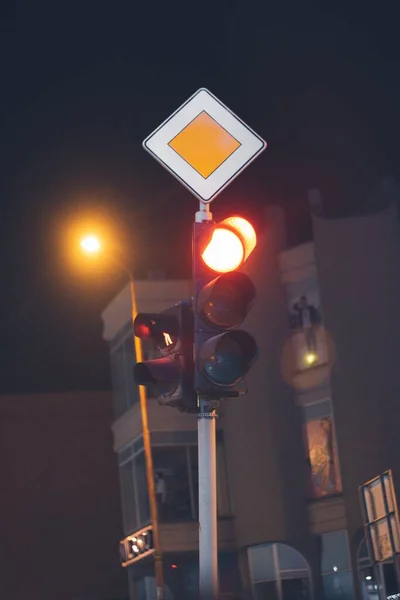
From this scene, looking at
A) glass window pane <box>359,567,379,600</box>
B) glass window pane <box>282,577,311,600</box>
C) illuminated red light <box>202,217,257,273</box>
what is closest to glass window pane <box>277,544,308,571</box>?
glass window pane <box>282,577,311,600</box>

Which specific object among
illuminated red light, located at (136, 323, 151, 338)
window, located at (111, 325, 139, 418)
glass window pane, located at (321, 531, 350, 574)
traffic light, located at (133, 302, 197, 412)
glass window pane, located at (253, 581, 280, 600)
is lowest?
traffic light, located at (133, 302, 197, 412)

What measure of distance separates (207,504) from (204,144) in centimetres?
168

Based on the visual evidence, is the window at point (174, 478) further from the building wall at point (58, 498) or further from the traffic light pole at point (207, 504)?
the traffic light pole at point (207, 504)

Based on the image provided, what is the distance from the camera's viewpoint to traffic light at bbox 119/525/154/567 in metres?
21.5

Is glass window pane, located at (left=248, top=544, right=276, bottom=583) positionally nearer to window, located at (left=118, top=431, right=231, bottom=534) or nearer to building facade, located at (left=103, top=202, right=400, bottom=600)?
building facade, located at (left=103, top=202, right=400, bottom=600)

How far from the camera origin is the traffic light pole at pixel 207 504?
397 cm

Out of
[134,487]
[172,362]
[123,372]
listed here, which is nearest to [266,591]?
[134,487]

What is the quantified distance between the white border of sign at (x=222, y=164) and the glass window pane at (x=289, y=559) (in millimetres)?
15329

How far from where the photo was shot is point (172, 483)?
72.8 ft

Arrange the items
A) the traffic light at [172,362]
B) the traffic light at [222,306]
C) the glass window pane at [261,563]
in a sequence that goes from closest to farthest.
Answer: the traffic light at [222,306], the traffic light at [172,362], the glass window pane at [261,563]

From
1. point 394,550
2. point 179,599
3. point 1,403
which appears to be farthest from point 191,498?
point 394,550

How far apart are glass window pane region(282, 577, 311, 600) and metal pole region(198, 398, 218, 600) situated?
49.9 feet

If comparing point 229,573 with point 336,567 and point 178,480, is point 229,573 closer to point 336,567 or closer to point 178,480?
point 178,480

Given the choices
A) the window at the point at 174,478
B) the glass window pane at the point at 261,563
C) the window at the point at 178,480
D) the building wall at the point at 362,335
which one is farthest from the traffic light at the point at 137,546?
the building wall at the point at 362,335
